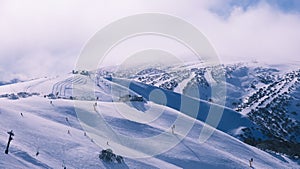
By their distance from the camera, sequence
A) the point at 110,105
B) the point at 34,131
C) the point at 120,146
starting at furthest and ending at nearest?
the point at 110,105 → the point at 120,146 → the point at 34,131

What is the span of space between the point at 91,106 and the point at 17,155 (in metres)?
36.8

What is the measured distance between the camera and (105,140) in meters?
53.9

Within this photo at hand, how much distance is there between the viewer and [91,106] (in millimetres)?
74812

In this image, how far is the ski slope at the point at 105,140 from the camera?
42406mm

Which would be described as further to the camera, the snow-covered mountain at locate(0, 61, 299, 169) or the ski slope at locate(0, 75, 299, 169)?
the snow-covered mountain at locate(0, 61, 299, 169)

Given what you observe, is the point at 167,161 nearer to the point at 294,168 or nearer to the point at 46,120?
the point at 46,120

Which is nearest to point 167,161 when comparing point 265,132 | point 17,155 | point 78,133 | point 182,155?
point 182,155

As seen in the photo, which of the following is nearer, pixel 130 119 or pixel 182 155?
pixel 182 155

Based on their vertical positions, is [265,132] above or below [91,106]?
above

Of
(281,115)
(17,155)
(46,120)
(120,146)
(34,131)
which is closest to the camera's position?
(17,155)

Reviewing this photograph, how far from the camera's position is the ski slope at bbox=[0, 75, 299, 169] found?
1670 inches

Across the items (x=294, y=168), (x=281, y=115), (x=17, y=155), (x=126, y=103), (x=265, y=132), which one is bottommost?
(x=17, y=155)

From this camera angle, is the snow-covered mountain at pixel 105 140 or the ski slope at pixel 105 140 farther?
the snow-covered mountain at pixel 105 140

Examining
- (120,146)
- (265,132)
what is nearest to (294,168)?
(120,146)
